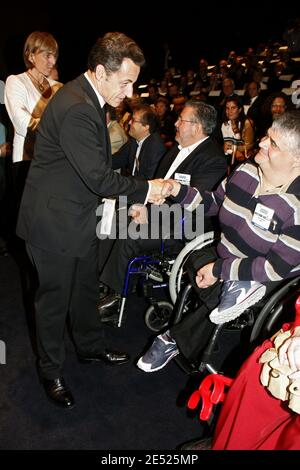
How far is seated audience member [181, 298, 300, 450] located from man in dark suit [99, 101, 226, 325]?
50.5 inches

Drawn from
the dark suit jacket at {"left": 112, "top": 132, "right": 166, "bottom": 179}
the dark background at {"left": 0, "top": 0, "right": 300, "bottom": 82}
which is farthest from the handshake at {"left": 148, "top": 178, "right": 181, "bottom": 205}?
the dark background at {"left": 0, "top": 0, "right": 300, "bottom": 82}

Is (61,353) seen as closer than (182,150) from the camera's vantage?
Yes

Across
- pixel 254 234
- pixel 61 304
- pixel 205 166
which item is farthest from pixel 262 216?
pixel 61 304

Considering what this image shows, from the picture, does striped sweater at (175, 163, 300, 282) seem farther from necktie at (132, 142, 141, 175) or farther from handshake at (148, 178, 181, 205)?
necktie at (132, 142, 141, 175)

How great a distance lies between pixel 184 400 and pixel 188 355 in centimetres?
35

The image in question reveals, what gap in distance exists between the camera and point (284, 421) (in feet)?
3.68

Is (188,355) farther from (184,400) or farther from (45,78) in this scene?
(45,78)

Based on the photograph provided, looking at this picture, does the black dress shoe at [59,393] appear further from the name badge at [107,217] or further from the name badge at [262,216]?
the name badge at [262,216]

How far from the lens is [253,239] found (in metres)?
1.64

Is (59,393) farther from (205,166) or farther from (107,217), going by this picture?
(205,166)

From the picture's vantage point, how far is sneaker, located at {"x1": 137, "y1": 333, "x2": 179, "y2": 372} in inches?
77.3

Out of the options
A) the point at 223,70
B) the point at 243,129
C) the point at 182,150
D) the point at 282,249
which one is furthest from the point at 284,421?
the point at 223,70

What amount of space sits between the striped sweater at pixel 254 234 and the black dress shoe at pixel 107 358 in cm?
86

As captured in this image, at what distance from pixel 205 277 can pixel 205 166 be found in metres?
0.88
